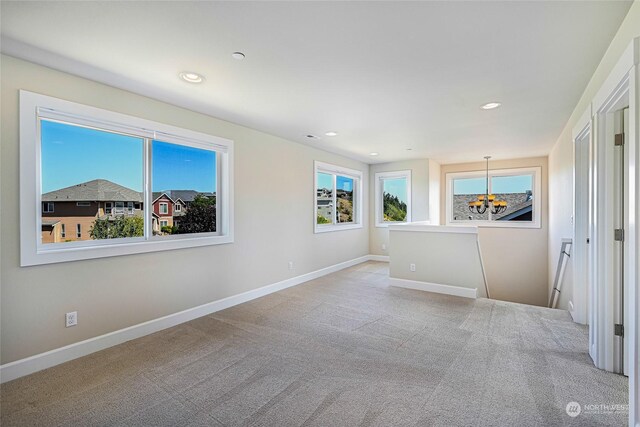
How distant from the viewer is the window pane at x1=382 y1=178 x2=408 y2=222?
23.4 feet

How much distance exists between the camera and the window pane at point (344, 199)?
6551 mm

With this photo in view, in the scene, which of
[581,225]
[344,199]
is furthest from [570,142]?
[344,199]

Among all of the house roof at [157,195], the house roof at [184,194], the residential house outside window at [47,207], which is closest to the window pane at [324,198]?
the house roof at [184,194]

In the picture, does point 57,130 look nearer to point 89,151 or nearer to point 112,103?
point 89,151

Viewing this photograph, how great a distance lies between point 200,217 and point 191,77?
173 cm

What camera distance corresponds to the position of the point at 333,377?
227 centimetres

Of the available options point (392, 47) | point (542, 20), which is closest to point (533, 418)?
point (542, 20)

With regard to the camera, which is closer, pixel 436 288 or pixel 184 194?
pixel 184 194

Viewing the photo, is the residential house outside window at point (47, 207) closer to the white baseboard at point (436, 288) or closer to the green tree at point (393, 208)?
the white baseboard at point (436, 288)

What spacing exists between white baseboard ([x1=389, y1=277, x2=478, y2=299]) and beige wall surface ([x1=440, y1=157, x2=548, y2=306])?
10.0ft

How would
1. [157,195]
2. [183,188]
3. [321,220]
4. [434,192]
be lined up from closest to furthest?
1. [157,195]
2. [183,188]
3. [321,220]
4. [434,192]

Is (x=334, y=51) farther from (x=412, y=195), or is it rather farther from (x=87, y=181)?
(x=412, y=195)

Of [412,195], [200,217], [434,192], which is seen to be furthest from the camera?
[434,192]

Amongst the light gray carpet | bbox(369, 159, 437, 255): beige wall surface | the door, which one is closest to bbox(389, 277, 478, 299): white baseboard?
the light gray carpet
